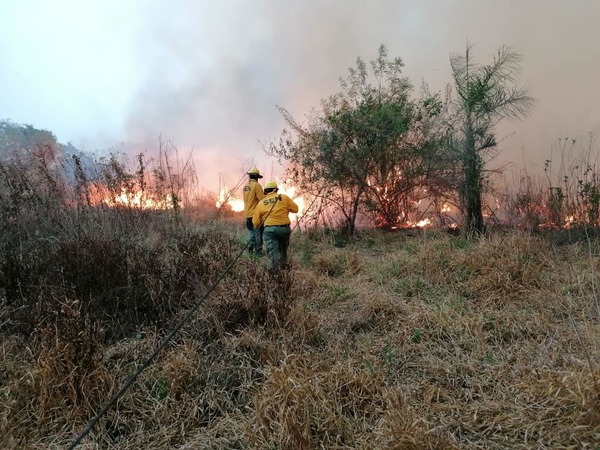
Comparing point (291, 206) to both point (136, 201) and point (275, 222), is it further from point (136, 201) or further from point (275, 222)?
point (136, 201)

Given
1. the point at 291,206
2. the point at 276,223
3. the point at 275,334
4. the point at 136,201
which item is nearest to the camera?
the point at 275,334

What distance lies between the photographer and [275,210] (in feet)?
21.2

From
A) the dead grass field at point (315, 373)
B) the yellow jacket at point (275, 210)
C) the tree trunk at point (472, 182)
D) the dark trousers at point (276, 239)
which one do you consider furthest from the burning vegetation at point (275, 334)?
the tree trunk at point (472, 182)

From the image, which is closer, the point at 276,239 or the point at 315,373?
the point at 315,373

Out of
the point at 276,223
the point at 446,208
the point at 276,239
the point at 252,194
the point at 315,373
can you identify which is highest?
the point at 252,194

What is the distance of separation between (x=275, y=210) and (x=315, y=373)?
12.9 feet

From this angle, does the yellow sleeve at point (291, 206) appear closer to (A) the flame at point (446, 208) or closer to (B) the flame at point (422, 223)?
(B) the flame at point (422, 223)

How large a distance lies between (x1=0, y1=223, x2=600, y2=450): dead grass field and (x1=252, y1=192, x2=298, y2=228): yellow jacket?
193cm

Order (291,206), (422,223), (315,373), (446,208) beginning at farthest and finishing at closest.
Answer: (422,223) < (446,208) < (291,206) < (315,373)

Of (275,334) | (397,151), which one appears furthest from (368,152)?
(275,334)

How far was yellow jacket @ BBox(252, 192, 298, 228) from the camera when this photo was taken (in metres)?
6.46

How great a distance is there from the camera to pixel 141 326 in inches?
148

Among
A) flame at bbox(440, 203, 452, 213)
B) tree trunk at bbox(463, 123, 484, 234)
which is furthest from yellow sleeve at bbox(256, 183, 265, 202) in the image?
flame at bbox(440, 203, 452, 213)

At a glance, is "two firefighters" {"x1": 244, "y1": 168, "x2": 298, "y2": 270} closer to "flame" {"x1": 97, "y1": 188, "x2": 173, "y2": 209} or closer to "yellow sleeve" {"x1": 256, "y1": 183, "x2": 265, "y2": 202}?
"yellow sleeve" {"x1": 256, "y1": 183, "x2": 265, "y2": 202}
